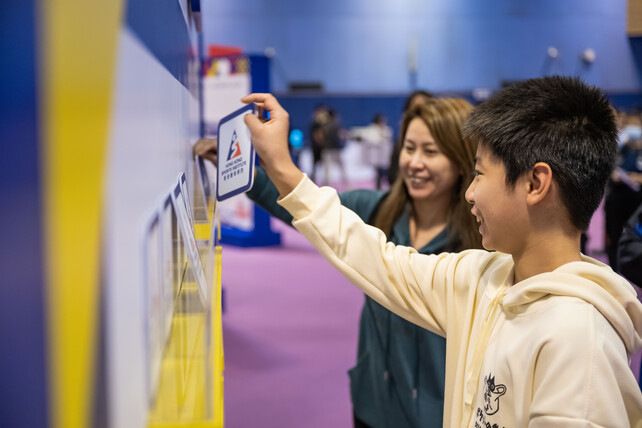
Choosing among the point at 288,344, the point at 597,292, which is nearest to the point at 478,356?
the point at 597,292

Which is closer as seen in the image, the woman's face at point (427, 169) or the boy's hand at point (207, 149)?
the boy's hand at point (207, 149)

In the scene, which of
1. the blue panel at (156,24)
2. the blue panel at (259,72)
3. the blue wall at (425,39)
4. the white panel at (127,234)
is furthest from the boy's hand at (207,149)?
the blue wall at (425,39)

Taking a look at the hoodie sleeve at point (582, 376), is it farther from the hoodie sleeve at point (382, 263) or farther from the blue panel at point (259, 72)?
the blue panel at point (259, 72)

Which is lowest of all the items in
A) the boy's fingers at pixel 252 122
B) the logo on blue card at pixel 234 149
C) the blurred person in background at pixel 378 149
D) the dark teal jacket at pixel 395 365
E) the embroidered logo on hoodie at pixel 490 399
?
the dark teal jacket at pixel 395 365

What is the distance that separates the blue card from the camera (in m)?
1.04

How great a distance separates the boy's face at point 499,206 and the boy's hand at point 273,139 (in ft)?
1.07

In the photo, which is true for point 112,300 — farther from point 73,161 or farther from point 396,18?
point 396,18

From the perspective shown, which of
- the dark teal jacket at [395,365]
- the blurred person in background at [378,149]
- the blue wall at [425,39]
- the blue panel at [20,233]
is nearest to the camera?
the blue panel at [20,233]

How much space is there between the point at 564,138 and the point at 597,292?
0.75 ft

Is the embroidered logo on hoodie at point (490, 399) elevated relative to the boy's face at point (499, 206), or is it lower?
lower

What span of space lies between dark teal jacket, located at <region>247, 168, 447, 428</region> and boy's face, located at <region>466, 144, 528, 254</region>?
614 mm

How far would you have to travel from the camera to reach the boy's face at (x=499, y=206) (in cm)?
101

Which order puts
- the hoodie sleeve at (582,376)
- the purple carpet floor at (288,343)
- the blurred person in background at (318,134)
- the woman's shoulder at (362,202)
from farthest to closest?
1. the blurred person in background at (318,134)
2. the purple carpet floor at (288,343)
3. the woman's shoulder at (362,202)
4. the hoodie sleeve at (582,376)

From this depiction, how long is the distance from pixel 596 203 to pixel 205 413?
0.75 meters
